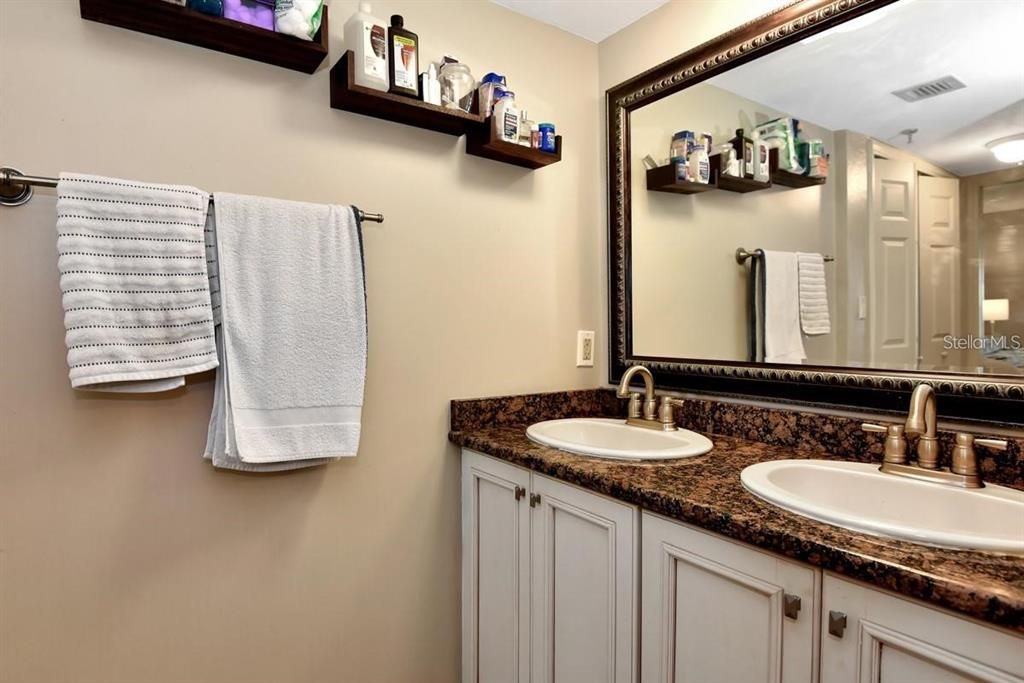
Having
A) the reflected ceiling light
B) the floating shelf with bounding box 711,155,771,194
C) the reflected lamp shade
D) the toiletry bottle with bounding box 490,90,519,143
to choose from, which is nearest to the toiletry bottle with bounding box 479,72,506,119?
the toiletry bottle with bounding box 490,90,519,143

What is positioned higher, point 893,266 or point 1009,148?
point 1009,148

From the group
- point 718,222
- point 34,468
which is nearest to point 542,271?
point 718,222

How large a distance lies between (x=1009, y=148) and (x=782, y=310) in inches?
20.7

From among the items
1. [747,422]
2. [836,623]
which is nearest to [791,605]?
[836,623]

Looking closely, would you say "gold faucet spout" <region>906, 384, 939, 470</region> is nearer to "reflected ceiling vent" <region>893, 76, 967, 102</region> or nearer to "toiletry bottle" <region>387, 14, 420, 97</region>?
"reflected ceiling vent" <region>893, 76, 967, 102</region>

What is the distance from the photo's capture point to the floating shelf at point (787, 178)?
4.35 ft

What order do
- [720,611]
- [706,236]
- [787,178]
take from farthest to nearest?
1. [706,236]
2. [787,178]
3. [720,611]

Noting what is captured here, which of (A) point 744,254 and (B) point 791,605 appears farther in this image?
(A) point 744,254

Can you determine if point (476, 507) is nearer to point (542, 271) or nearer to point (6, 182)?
point (542, 271)

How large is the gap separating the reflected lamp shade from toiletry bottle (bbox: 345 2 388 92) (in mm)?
1369

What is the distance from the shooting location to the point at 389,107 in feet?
4.49

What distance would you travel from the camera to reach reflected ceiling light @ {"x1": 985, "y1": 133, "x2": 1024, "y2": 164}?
1015 millimetres

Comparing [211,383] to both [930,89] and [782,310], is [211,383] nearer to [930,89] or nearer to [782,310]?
[782,310]

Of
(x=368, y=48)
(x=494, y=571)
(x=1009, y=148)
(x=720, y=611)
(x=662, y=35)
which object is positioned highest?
(x=662, y=35)
